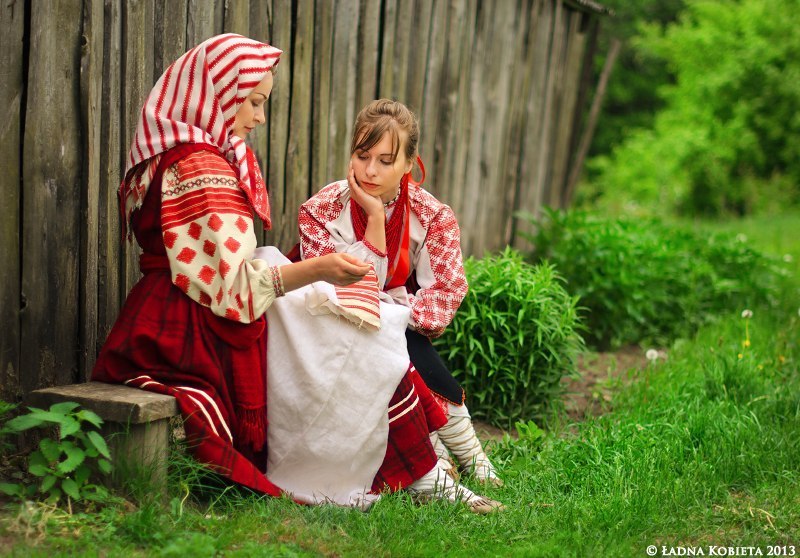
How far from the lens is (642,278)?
632 cm

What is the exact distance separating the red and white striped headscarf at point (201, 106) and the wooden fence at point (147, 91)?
30 centimetres

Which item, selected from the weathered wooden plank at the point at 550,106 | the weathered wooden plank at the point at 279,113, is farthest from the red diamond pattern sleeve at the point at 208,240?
the weathered wooden plank at the point at 550,106

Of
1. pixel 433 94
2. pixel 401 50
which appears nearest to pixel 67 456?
pixel 401 50

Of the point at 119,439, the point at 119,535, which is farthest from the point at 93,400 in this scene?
the point at 119,535

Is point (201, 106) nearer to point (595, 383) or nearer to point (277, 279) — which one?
point (277, 279)

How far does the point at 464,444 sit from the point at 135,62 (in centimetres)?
194

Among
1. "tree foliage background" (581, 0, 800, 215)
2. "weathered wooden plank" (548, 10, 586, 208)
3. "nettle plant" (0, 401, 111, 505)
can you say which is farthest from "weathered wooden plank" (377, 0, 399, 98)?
"tree foliage background" (581, 0, 800, 215)

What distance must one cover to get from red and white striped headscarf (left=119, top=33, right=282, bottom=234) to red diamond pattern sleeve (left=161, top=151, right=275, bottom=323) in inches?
3.6

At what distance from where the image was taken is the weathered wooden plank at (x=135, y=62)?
3271 millimetres

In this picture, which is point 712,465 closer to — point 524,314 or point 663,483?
point 663,483

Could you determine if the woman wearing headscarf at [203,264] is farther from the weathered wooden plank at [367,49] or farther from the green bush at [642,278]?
the green bush at [642,278]

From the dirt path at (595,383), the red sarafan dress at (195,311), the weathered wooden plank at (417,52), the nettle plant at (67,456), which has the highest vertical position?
the weathered wooden plank at (417,52)

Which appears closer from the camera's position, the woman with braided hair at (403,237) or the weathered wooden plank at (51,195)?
the weathered wooden plank at (51,195)

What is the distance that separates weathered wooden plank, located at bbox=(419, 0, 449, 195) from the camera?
17.6 feet
